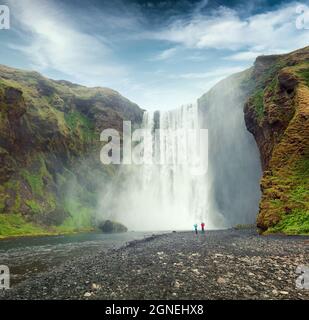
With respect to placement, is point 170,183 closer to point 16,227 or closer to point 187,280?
point 16,227

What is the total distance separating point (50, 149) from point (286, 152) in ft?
259

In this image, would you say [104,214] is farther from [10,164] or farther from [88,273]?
[88,273]

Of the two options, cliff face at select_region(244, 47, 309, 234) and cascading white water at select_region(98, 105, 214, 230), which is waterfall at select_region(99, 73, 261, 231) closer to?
cascading white water at select_region(98, 105, 214, 230)

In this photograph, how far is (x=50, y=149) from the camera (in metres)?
95.8

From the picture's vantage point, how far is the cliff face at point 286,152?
28828mm

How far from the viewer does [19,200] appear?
73.9 meters

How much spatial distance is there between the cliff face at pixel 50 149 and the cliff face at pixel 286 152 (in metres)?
52.7

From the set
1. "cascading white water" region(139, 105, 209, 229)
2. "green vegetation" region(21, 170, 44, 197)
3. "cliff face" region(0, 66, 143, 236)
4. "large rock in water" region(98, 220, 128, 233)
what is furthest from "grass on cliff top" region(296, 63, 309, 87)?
"green vegetation" region(21, 170, 44, 197)

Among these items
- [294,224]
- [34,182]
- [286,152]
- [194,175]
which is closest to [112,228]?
[34,182]

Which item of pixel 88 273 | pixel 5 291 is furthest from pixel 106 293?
pixel 5 291

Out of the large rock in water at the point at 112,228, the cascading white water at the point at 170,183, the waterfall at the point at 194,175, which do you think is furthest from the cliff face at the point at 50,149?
the cascading white water at the point at 170,183

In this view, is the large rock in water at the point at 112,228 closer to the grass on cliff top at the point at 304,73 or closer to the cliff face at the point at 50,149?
the cliff face at the point at 50,149

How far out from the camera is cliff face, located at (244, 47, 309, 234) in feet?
94.6
